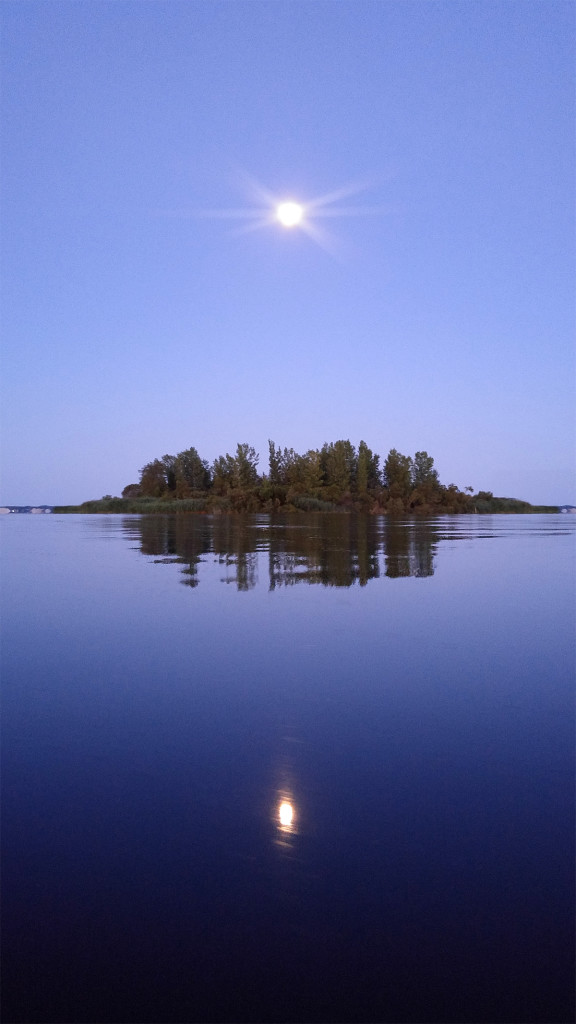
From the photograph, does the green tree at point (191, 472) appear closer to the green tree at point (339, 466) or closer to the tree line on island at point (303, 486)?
the tree line on island at point (303, 486)

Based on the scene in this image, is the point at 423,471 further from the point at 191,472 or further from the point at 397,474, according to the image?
the point at 191,472

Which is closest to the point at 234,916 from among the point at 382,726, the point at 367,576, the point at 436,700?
the point at 382,726

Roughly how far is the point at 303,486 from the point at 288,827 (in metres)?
84.2

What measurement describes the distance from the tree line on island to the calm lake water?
3120 inches

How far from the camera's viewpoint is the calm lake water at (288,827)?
Answer: 2.38 metres

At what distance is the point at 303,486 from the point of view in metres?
87.4

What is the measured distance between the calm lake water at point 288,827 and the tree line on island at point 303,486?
7925cm

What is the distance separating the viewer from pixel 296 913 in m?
2.71

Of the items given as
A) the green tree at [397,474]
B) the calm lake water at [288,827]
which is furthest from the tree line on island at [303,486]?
the calm lake water at [288,827]

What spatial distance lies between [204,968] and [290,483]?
290 feet

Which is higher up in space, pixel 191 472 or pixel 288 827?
pixel 191 472

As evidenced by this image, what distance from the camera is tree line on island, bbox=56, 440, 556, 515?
8738cm

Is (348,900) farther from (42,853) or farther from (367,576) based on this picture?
(367,576)

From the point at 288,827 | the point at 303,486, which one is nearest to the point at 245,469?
the point at 303,486
